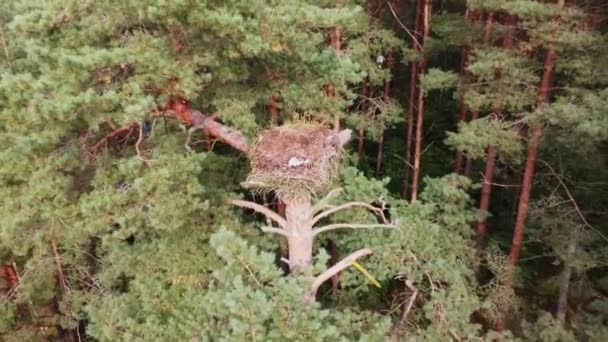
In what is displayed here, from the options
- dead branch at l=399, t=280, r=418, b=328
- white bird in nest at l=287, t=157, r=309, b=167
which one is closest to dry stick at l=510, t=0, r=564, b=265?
dead branch at l=399, t=280, r=418, b=328

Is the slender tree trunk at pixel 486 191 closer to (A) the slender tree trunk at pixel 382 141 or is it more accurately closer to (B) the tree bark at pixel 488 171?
(B) the tree bark at pixel 488 171

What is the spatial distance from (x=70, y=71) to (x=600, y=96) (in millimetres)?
5779

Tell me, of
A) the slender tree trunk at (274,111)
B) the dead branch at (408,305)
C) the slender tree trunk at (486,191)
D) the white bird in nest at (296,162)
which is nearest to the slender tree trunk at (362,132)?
the slender tree trunk at (486,191)

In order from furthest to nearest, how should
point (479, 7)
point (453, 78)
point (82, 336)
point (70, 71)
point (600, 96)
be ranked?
point (82, 336), point (453, 78), point (479, 7), point (600, 96), point (70, 71)

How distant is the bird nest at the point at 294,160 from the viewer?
521 cm

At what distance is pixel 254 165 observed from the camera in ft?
17.8

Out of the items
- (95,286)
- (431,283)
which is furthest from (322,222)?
(95,286)

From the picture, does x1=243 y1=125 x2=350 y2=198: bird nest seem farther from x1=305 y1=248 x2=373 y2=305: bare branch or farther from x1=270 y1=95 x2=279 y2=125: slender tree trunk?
x1=270 y1=95 x2=279 y2=125: slender tree trunk

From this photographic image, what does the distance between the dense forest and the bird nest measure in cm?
2

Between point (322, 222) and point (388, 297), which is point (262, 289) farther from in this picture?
point (388, 297)

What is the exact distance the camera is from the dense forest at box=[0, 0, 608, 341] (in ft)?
15.8

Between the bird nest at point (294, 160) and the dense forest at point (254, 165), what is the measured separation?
0.02 meters

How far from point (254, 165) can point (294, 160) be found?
0.48 metres

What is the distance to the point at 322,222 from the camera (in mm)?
7422
